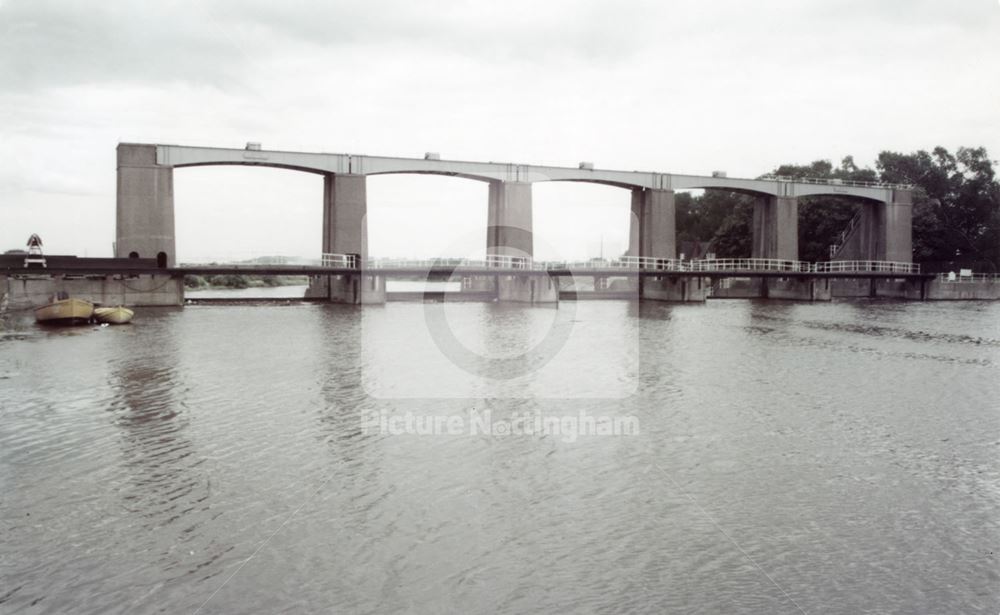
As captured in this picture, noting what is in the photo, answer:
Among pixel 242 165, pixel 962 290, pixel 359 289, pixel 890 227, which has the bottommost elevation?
pixel 962 290

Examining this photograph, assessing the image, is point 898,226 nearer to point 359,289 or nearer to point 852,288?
point 852,288

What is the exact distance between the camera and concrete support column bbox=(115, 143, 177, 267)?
55.8 meters

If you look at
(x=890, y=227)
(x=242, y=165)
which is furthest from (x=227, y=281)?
(x=890, y=227)

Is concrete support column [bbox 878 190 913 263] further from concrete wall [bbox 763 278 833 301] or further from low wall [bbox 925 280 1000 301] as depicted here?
concrete wall [bbox 763 278 833 301]

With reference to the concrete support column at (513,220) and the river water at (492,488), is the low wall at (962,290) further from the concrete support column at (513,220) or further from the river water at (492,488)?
the river water at (492,488)

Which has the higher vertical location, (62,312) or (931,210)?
(931,210)

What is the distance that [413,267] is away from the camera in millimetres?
57438

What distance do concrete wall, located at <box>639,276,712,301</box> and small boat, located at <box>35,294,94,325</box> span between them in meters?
48.6

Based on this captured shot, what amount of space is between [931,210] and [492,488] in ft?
302

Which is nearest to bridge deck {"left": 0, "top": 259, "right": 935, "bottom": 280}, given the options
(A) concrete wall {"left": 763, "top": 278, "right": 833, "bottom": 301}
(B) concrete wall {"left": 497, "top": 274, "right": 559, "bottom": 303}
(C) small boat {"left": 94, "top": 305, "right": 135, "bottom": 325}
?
(B) concrete wall {"left": 497, "top": 274, "right": 559, "bottom": 303}

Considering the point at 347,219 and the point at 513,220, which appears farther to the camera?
the point at 513,220

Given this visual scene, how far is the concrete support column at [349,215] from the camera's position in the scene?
61.5 meters

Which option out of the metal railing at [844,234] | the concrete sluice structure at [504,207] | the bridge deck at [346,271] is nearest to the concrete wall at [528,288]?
the concrete sluice structure at [504,207]

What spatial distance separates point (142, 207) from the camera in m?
56.2
